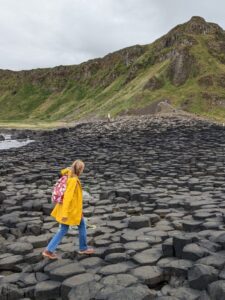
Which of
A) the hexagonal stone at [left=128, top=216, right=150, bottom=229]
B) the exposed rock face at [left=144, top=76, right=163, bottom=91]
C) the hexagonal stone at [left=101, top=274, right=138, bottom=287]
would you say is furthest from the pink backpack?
the exposed rock face at [left=144, top=76, right=163, bottom=91]

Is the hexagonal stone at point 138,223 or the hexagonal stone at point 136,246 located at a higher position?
the hexagonal stone at point 138,223

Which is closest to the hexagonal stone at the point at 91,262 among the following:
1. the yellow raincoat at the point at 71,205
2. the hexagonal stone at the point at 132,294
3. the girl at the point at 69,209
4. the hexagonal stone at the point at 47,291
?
the girl at the point at 69,209

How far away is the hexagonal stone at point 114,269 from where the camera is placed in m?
7.08

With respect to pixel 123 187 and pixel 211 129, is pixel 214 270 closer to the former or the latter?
pixel 123 187

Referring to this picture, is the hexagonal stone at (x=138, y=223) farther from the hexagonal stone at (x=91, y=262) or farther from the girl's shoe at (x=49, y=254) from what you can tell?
the girl's shoe at (x=49, y=254)

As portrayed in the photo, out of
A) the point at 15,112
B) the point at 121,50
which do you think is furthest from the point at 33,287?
the point at 15,112

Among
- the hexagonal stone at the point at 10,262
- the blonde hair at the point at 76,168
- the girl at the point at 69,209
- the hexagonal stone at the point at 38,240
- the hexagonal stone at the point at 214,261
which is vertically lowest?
the hexagonal stone at the point at 10,262

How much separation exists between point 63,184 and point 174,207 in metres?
4.50

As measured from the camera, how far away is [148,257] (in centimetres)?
761

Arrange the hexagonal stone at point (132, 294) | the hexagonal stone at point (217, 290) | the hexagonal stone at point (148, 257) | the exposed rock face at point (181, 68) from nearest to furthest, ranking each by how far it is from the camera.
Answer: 1. the hexagonal stone at point (217, 290)
2. the hexagonal stone at point (132, 294)
3. the hexagonal stone at point (148, 257)
4. the exposed rock face at point (181, 68)

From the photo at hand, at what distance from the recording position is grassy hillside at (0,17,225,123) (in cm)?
6488

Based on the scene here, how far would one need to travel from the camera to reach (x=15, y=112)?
13750 centimetres

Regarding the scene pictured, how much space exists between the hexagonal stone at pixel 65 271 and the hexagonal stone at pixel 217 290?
2.09m

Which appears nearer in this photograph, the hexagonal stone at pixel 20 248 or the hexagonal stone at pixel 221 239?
the hexagonal stone at pixel 221 239
